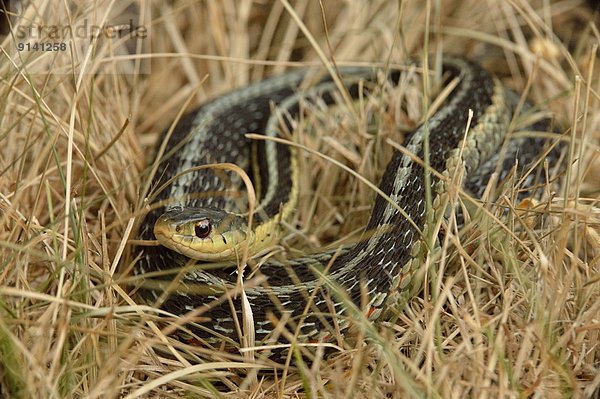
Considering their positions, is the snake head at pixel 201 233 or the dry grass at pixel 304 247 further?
the snake head at pixel 201 233

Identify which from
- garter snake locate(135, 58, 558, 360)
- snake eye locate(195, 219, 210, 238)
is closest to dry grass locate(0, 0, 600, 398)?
garter snake locate(135, 58, 558, 360)

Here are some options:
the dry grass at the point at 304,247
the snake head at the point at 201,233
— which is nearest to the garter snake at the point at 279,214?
the snake head at the point at 201,233

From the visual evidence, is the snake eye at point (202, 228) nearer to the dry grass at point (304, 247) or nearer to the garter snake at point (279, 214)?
the garter snake at point (279, 214)

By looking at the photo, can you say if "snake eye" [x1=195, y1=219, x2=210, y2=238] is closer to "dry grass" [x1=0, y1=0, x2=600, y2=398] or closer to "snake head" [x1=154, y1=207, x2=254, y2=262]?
"snake head" [x1=154, y1=207, x2=254, y2=262]

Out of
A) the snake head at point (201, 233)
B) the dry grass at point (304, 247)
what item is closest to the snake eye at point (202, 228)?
the snake head at point (201, 233)

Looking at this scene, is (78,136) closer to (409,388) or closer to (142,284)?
(142,284)

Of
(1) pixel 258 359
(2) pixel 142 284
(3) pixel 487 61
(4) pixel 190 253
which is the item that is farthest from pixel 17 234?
(3) pixel 487 61

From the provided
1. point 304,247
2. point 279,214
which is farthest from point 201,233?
point 304,247

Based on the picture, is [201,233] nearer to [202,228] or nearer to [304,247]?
[202,228]
